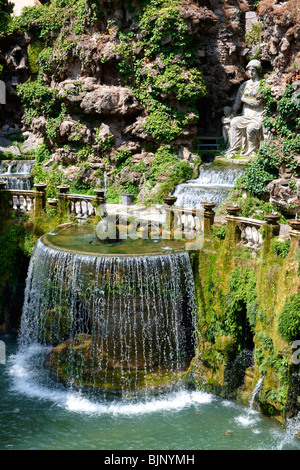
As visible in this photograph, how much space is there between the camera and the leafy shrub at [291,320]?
9953mm

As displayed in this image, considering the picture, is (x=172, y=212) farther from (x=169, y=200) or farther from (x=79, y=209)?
(x=79, y=209)

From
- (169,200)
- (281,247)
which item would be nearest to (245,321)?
(281,247)

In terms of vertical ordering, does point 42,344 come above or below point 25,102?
below

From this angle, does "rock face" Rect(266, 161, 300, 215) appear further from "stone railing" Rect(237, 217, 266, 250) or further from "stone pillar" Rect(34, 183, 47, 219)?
"stone pillar" Rect(34, 183, 47, 219)

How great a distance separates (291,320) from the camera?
32.8 ft

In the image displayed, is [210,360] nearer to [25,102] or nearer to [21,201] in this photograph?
[21,201]

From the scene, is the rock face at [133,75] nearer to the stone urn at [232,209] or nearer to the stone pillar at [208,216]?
the stone pillar at [208,216]

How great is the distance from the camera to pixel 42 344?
14.3m

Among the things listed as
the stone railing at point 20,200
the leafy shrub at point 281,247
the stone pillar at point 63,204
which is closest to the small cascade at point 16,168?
the stone railing at point 20,200

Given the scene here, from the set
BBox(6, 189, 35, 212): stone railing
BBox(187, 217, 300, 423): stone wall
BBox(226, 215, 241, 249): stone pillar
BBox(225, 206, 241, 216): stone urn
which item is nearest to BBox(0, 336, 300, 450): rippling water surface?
BBox(187, 217, 300, 423): stone wall

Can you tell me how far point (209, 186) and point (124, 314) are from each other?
7827 mm

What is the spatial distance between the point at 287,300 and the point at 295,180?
21.4ft

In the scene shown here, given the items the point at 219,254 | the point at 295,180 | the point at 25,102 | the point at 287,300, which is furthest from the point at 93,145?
the point at 287,300

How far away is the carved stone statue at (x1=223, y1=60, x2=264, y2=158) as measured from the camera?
63.9ft
